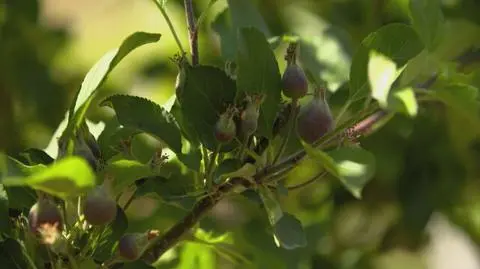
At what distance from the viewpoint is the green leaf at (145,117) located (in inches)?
17.2

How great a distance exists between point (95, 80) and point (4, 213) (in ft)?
0.28

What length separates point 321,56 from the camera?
0.61m

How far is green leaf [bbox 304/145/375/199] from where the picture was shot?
37 cm

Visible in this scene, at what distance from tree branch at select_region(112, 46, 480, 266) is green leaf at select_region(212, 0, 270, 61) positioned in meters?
0.09

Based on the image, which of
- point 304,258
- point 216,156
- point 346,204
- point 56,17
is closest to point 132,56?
point 56,17

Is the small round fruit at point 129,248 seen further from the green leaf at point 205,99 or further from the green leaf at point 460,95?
the green leaf at point 460,95

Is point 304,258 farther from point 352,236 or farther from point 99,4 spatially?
point 99,4

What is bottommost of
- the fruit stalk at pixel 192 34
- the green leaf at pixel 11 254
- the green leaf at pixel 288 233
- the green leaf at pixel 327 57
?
the green leaf at pixel 327 57

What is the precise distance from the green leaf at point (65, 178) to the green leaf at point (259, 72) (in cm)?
11

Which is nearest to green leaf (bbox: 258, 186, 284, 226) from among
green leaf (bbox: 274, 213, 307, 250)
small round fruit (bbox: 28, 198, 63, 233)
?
green leaf (bbox: 274, 213, 307, 250)

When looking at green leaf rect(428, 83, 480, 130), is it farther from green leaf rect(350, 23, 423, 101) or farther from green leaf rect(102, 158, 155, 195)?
green leaf rect(102, 158, 155, 195)

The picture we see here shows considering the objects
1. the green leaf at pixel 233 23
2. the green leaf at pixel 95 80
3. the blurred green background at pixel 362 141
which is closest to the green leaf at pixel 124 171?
the green leaf at pixel 95 80

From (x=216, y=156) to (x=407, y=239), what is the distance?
1.62ft

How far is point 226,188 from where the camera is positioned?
44 centimetres
